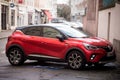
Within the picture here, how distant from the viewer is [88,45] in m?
13.8

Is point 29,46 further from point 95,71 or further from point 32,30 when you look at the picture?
Answer: point 95,71

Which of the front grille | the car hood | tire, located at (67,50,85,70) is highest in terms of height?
the car hood

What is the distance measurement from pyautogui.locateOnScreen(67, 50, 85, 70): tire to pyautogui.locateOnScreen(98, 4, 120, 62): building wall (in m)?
4.51

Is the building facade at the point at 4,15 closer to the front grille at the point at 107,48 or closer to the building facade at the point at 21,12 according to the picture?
the building facade at the point at 21,12

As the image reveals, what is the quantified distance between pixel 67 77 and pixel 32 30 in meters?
3.75

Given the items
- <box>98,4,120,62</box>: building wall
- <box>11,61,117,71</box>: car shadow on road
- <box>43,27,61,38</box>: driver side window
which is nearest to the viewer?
<box>11,61,117,71</box>: car shadow on road

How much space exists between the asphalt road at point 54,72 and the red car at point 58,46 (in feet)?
1.18

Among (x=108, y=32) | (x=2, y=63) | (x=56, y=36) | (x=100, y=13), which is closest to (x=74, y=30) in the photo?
(x=56, y=36)

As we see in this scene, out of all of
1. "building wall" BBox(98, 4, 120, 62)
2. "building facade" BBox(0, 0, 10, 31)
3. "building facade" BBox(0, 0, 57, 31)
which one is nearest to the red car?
"building wall" BBox(98, 4, 120, 62)

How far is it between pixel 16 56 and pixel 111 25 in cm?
1104

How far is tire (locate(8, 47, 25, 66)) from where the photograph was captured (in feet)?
50.2

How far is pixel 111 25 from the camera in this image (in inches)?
993

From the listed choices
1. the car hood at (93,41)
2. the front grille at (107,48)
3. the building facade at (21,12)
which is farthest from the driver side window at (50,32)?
the building facade at (21,12)

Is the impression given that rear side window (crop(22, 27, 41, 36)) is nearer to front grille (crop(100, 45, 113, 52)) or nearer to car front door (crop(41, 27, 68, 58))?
car front door (crop(41, 27, 68, 58))
